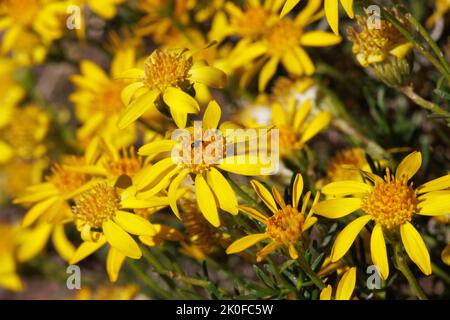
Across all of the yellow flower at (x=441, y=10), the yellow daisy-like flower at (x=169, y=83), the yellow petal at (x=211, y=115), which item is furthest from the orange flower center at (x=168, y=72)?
the yellow flower at (x=441, y=10)

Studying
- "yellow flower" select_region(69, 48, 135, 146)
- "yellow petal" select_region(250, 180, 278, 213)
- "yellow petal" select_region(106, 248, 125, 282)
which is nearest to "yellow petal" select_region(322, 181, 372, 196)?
"yellow petal" select_region(250, 180, 278, 213)

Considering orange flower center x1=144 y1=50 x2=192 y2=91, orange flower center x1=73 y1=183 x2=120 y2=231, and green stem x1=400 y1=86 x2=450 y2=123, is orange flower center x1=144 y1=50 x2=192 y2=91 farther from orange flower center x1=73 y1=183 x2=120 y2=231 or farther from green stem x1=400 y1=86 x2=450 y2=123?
green stem x1=400 y1=86 x2=450 y2=123

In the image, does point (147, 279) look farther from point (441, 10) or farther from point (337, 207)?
point (441, 10)

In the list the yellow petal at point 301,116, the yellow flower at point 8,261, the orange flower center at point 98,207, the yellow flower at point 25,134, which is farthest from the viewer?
the yellow flower at point 25,134

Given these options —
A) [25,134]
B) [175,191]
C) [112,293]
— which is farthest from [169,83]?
[25,134]

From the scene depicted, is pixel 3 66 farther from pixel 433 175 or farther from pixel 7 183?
pixel 433 175

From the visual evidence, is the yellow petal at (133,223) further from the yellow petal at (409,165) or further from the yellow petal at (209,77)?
the yellow petal at (409,165)

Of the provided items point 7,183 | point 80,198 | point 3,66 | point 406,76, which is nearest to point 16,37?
point 3,66
